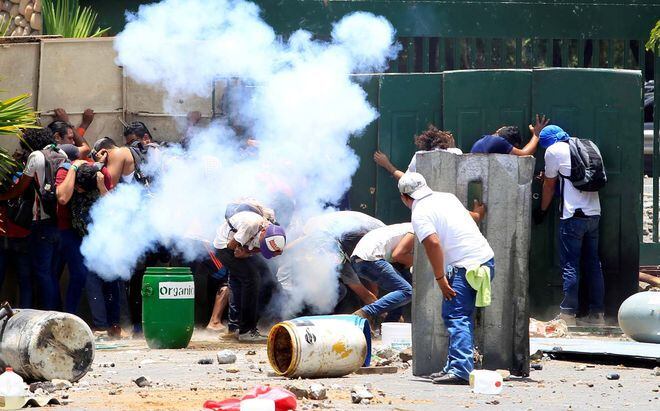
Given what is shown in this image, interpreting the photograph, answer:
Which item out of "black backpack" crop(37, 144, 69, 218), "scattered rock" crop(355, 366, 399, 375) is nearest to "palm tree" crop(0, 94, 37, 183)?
"black backpack" crop(37, 144, 69, 218)

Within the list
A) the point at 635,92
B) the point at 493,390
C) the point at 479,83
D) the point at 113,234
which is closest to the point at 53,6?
the point at 113,234

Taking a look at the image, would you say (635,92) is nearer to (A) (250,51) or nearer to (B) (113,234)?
(A) (250,51)

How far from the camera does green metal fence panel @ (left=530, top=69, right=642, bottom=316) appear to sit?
1437cm

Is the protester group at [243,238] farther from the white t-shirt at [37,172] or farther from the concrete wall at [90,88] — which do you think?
the concrete wall at [90,88]

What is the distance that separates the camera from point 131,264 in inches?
540

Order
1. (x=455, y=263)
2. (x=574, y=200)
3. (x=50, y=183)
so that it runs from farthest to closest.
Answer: (x=574, y=200)
(x=50, y=183)
(x=455, y=263)

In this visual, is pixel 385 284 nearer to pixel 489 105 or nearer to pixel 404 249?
pixel 404 249

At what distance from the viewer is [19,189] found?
13.4 meters

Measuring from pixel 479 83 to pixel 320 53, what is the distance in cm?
172

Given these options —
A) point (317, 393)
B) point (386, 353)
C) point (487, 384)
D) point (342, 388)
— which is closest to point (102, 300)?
point (386, 353)

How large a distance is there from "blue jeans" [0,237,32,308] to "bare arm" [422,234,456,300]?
16.3 feet

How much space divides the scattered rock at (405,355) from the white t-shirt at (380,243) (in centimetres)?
127

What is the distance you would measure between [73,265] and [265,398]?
5.70 meters

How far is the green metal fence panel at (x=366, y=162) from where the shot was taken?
14.5 metres
